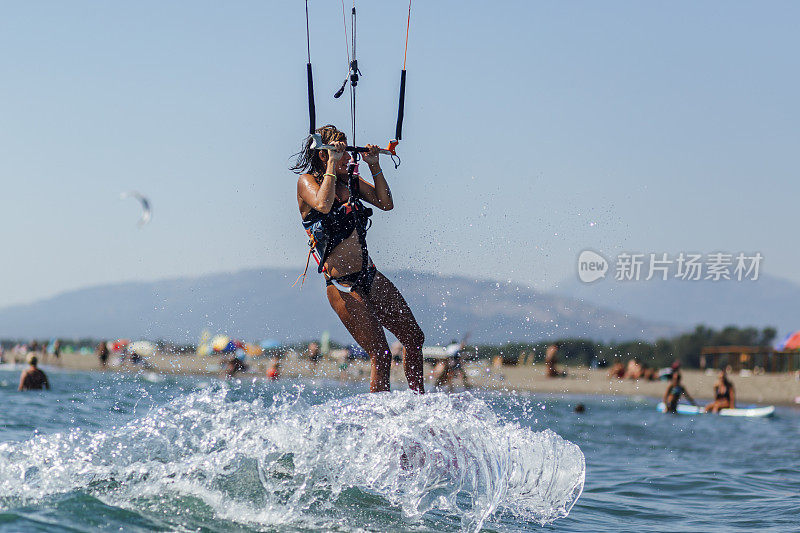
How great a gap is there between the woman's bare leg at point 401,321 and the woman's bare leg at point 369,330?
0.08 metres

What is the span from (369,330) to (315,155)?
4.46ft

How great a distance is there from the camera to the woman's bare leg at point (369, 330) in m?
6.45

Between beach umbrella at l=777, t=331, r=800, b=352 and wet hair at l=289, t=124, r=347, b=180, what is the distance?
42928mm

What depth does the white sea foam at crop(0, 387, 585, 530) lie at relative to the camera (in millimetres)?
5633

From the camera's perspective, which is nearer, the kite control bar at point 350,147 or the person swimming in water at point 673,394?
the kite control bar at point 350,147

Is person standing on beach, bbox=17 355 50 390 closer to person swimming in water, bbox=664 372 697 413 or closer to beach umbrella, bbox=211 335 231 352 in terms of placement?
person swimming in water, bbox=664 372 697 413

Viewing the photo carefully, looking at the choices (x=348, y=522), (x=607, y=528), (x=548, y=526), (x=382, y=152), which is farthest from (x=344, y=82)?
(x=607, y=528)

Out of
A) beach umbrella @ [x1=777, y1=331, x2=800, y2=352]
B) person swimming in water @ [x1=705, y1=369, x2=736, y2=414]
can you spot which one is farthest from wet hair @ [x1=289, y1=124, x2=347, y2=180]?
beach umbrella @ [x1=777, y1=331, x2=800, y2=352]

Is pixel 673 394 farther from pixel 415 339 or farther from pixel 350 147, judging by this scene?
pixel 350 147

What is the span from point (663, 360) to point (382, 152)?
5906cm

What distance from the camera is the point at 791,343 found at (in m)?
44.1

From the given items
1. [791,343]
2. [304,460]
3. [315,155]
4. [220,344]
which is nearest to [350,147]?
[315,155]

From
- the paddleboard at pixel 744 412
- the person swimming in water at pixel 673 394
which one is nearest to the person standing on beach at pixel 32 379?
the person swimming in water at pixel 673 394

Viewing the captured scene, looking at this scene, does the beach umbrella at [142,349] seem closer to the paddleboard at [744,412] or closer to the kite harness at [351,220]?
the paddleboard at [744,412]
